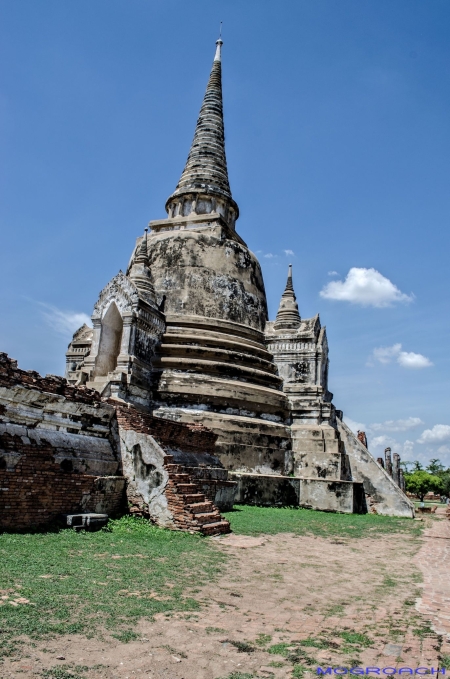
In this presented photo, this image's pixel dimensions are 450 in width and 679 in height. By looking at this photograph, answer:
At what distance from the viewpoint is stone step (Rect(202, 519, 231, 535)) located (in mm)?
8984

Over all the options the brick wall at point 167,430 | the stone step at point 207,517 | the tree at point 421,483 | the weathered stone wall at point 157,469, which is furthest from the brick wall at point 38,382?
the tree at point 421,483

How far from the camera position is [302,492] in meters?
16.3

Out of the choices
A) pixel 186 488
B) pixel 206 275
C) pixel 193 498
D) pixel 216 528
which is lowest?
pixel 216 528

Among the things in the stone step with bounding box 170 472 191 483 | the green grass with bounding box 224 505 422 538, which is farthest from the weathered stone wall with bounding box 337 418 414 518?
the stone step with bounding box 170 472 191 483

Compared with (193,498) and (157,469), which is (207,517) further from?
(157,469)

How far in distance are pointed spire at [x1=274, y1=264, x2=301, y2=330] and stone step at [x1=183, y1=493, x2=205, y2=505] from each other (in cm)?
1201

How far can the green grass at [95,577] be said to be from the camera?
428cm

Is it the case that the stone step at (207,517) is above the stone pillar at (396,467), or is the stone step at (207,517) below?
below

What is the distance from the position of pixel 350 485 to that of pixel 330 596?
33.9 feet

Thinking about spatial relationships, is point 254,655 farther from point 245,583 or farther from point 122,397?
point 122,397

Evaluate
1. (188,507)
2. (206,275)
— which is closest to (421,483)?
(206,275)

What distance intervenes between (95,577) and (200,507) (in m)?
3.88

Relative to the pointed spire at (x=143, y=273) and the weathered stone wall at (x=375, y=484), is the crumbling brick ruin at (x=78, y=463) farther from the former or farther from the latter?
the weathered stone wall at (x=375, y=484)

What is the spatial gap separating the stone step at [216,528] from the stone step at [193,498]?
1.55 ft
